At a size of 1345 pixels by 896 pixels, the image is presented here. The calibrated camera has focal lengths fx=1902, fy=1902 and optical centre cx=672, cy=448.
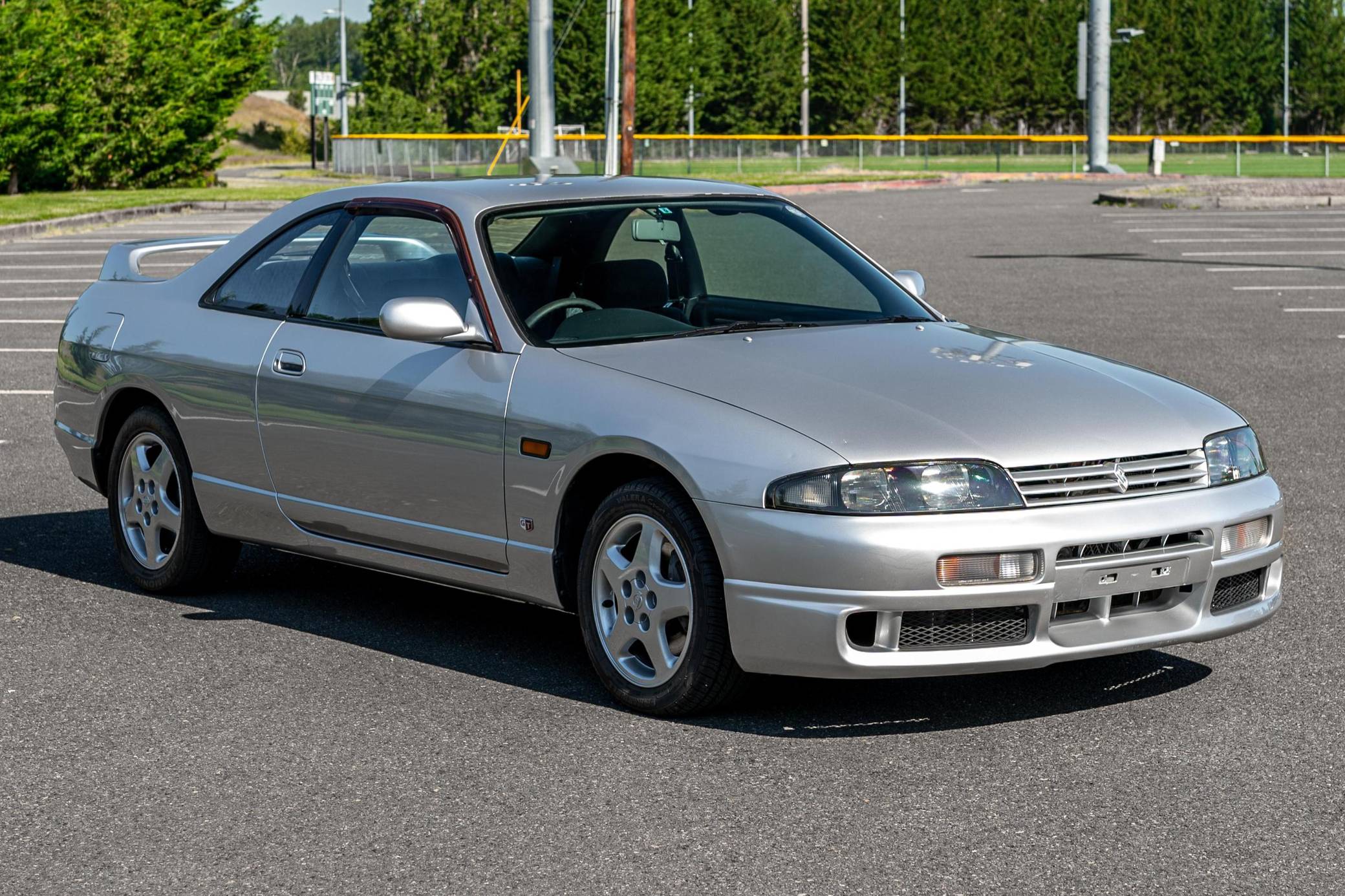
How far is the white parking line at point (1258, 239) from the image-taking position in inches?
1028

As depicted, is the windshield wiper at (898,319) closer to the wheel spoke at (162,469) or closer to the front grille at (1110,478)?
the front grille at (1110,478)

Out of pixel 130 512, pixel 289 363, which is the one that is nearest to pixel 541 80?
pixel 130 512

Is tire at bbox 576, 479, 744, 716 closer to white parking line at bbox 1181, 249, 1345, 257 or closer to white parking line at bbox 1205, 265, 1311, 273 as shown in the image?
white parking line at bbox 1205, 265, 1311, 273

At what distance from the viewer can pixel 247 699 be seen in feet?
17.7

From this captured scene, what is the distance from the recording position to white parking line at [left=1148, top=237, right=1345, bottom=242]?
2611cm

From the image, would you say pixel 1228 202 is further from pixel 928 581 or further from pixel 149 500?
pixel 928 581

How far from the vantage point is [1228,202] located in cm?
3503

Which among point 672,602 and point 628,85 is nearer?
point 672,602

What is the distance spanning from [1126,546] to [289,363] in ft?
9.22

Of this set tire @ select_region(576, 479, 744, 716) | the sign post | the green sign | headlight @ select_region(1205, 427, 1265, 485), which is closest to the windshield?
tire @ select_region(576, 479, 744, 716)

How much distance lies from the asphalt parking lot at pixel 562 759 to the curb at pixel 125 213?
72.1 feet

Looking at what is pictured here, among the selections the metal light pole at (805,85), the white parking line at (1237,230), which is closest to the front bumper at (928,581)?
the white parking line at (1237,230)

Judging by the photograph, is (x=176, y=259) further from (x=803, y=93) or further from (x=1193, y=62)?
(x=1193, y=62)

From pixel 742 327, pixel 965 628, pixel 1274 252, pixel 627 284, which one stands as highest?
pixel 1274 252
